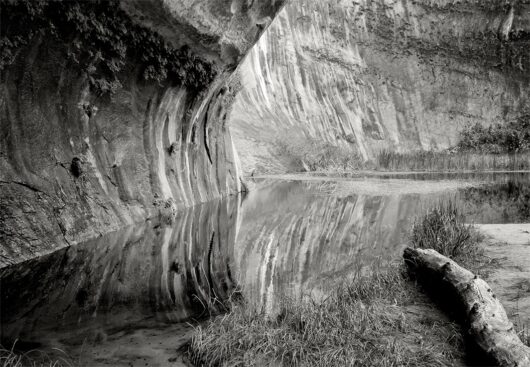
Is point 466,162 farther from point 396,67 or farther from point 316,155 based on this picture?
point 396,67

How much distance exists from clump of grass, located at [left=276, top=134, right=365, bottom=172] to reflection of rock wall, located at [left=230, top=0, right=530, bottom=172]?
1.09 meters

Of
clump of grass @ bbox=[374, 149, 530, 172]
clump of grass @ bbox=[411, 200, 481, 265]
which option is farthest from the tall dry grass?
clump of grass @ bbox=[374, 149, 530, 172]

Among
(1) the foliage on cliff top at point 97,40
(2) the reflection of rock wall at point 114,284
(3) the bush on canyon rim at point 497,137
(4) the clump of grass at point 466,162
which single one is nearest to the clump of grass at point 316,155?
(4) the clump of grass at point 466,162

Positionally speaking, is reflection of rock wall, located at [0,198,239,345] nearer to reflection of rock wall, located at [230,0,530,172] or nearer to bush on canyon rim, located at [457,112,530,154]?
reflection of rock wall, located at [230,0,530,172]

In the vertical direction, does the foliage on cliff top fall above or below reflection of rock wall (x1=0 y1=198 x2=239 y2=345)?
above

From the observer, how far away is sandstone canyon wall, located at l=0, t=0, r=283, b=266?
796 cm

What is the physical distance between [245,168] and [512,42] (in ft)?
96.2

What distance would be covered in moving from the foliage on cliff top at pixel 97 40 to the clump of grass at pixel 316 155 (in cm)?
2149

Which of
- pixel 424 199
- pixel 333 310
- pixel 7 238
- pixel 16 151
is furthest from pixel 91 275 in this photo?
pixel 424 199

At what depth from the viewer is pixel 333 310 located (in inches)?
207

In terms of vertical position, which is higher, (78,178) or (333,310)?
(333,310)

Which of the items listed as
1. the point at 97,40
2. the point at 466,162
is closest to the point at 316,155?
the point at 466,162

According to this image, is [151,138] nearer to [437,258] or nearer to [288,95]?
[437,258]

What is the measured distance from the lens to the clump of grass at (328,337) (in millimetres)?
4332
